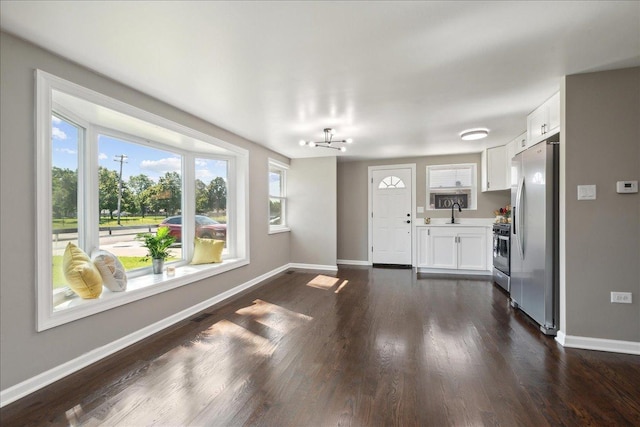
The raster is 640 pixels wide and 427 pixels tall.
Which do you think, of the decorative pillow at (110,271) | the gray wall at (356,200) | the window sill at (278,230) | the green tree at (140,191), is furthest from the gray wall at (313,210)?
the decorative pillow at (110,271)

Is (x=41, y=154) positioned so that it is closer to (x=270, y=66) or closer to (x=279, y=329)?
(x=270, y=66)

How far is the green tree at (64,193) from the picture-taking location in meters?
2.38

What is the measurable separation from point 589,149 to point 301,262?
185 inches

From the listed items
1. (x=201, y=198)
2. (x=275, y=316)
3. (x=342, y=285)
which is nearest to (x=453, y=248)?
(x=342, y=285)

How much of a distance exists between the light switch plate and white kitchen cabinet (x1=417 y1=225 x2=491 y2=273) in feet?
9.34

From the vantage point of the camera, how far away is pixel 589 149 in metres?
2.47

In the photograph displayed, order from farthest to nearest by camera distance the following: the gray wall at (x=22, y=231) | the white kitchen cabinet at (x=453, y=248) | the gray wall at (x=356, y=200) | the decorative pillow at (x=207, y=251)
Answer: the gray wall at (x=356, y=200), the white kitchen cabinet at (x=453, y=248), the decorative pillow at (x=207, y=251), the gray wall at (x=22, y=231)

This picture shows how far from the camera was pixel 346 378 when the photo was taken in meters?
2.03

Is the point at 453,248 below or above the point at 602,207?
below

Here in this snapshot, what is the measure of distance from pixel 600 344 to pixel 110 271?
14.3 feet

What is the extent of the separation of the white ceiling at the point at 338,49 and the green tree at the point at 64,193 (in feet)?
3.12

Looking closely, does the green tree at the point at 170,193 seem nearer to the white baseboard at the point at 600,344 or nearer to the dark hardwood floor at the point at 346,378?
the dark hardwood floor at the point at 346,378

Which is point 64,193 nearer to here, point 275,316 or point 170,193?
point 170,193

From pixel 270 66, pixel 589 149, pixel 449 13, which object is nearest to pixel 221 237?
pixel 270 66
